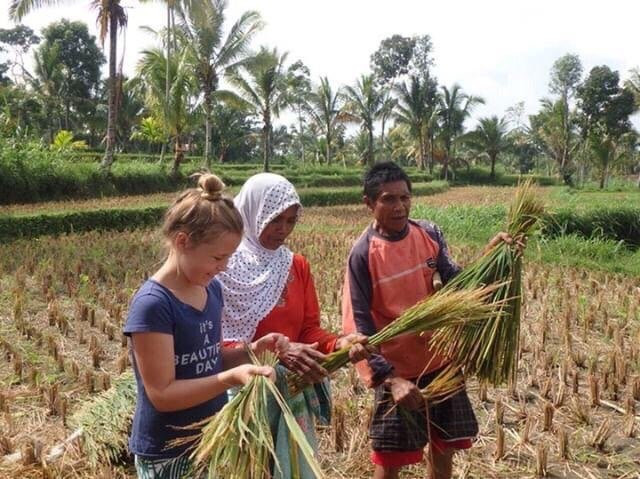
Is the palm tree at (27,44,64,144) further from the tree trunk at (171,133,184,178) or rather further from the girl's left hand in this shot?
the girl's left hand

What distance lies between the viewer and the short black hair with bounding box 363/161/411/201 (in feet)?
6.48

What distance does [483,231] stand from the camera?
10070 mm

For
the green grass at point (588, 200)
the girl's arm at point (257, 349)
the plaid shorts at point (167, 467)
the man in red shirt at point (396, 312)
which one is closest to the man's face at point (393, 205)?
the man in red shirt at point (396, 312)

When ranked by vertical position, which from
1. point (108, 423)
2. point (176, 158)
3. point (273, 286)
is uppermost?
point (176, 158)

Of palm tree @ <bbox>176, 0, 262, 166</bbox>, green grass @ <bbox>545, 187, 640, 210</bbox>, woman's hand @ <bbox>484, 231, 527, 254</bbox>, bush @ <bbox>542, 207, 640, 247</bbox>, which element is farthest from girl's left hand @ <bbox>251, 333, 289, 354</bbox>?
palm tree @ <bbox>176, 0, 262, 166</bbox>

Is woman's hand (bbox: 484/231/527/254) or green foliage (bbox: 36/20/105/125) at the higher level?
green foliage (bbox: 36/20/105/125)

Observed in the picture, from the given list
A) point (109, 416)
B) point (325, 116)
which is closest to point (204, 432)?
point (109, 416)

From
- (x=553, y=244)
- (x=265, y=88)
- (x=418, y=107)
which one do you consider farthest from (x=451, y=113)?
(x=553, y=244)

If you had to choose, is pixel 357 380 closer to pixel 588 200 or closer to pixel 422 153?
pixel 588 200

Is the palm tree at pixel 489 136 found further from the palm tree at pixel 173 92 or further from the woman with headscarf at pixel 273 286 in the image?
the woman with headscarf at pixel 273 286

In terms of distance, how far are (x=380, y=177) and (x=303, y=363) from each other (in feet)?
2.41

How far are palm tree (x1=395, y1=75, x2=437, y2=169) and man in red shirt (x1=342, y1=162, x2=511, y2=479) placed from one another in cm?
2752

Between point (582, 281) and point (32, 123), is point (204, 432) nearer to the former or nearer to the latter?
point (582, 281)

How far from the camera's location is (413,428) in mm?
1980
